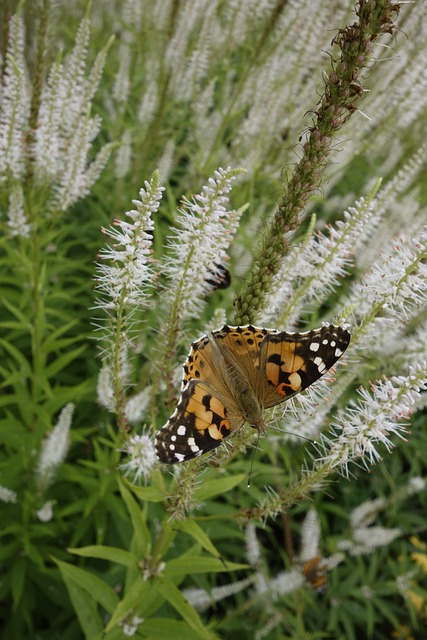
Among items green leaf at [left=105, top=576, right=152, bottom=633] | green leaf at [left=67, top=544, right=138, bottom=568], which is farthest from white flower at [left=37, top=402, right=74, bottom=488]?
green leaf at [left=105, top=576, right=152, bottom=633]

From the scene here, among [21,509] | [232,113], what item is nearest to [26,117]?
[232,113]

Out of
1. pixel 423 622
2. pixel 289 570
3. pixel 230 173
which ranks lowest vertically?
pixel 423 622

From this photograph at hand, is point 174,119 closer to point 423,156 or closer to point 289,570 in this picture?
point 423,156

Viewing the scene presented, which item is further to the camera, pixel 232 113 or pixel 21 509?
pixel 232 113

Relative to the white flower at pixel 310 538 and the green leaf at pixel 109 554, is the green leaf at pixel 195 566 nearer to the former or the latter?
the green leaf at pixel 109 554

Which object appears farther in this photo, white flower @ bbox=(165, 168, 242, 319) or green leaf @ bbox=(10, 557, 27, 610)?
green leaf @ bbox=(10, 557, 27, 610)

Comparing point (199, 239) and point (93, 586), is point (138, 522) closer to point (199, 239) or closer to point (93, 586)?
point (93, 586)

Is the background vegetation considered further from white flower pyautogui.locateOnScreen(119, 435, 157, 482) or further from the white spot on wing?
the white spot on wing

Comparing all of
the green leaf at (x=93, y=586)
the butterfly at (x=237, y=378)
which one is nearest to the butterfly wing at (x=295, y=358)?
the butterfly at (x=237, y=378)
